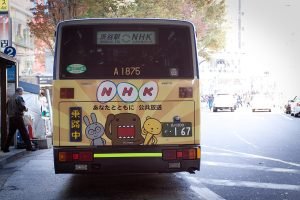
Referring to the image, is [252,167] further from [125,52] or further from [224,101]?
[224,101]

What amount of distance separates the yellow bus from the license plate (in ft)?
0.05

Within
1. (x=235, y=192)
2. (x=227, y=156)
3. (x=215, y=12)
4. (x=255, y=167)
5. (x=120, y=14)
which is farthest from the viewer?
(x=215, y=12)

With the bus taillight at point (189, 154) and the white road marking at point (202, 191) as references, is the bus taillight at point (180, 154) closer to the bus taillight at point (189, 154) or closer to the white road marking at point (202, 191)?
the bus taillight at point (189, 154)

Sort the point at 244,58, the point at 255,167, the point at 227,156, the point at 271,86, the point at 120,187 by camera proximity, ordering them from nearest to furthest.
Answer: the point at 120,187
the point at 255,167
the point at 227,156
the point at 244,58
the point at 271,86

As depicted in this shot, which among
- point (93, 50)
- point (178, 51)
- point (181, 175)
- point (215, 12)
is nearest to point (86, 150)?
point (93, 50)

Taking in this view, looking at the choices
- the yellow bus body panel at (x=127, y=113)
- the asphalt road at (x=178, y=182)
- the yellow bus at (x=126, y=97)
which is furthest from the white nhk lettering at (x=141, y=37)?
the asphalt road at (x=178, y=182)

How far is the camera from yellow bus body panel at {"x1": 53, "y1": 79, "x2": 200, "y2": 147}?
25.0 ft

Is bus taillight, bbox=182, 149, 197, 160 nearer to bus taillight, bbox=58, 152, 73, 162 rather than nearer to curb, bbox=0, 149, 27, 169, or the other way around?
bus taillight, bbox=58, 152, 73, 162

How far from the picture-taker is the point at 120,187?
8.94 metres

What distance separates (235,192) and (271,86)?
247ft

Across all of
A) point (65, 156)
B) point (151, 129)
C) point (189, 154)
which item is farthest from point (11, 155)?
point (189, 154)

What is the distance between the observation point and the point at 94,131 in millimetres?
7625

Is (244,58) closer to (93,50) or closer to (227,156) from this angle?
(227,156)

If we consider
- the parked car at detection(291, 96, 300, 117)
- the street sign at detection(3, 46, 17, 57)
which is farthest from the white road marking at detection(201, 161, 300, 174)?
the parked car at detection(291, 96, 300, 117)
